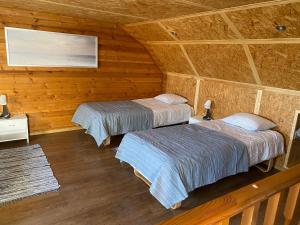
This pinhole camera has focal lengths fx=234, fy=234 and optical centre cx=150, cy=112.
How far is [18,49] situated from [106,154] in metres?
2.17

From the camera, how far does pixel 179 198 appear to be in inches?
85.2

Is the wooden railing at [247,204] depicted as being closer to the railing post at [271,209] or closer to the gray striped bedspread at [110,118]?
the railing post at [271,209]

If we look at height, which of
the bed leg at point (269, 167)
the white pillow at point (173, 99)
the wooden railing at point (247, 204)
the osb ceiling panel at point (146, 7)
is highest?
the osb ceiling panel at point (146, 7)

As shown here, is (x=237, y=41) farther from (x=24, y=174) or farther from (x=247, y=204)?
(x=24, y=174)

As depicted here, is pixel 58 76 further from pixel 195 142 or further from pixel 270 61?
pixel 270 61

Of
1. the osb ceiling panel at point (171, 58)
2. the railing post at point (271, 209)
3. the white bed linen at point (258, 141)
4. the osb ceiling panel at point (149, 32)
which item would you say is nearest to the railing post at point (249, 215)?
the railing post at point (271, 209)

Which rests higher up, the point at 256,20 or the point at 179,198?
the point at 256,20

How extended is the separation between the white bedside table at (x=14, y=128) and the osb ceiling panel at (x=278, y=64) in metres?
3.44

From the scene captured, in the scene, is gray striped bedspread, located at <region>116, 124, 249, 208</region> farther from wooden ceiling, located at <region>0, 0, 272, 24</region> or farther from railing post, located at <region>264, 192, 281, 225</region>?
wooden ceiling, located at <region>0, 0, 272, 24</region>

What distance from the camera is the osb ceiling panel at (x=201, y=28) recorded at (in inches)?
109

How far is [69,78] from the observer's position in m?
4.24

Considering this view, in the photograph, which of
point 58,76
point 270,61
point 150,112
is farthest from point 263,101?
point 58,76

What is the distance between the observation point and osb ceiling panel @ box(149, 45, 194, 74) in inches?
169

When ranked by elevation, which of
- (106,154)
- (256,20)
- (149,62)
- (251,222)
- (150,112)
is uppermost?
(256,20)
